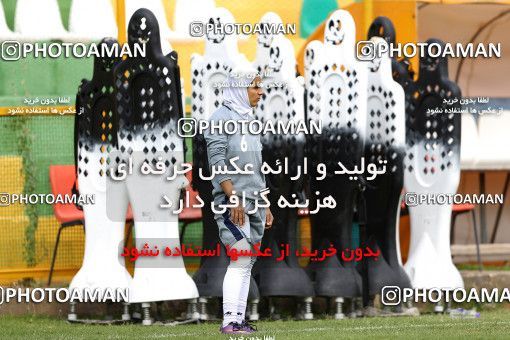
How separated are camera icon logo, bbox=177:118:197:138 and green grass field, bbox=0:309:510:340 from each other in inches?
55.8

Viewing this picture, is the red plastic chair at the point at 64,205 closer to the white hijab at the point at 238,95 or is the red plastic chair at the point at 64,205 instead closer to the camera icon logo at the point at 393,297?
the camera icon logo at the point at 393,297

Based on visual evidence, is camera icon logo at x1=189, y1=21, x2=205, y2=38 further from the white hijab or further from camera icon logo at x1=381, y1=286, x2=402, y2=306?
camera icon logo at x1=381, y1=286, x2=402, y2=306

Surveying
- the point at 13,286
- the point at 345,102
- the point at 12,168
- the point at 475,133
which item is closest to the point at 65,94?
the point at 12,168

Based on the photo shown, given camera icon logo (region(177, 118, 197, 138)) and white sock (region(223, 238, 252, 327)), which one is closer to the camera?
white sock (region(223, 238, 252, 327))

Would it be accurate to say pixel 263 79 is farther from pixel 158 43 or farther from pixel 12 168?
pixel 12 168

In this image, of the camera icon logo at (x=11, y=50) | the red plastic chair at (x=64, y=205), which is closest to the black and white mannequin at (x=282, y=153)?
the red plastic chair at (x=64, y=205)

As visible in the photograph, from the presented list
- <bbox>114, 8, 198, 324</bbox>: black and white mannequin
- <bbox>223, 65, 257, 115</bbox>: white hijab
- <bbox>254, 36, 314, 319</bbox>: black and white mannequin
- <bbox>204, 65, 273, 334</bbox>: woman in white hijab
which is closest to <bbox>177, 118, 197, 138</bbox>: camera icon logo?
<bbox>114, 8, 198, 324</bbox>: black and white mannequin

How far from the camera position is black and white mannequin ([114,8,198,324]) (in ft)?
37.6

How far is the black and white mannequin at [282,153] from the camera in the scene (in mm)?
11891

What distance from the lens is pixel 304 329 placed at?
35.3 ft

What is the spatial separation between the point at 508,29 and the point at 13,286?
5844 mm

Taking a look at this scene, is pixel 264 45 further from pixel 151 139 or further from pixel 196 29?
pixel 151 139

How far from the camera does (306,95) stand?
12281mm

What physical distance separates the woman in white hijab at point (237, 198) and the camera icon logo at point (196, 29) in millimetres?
2215
